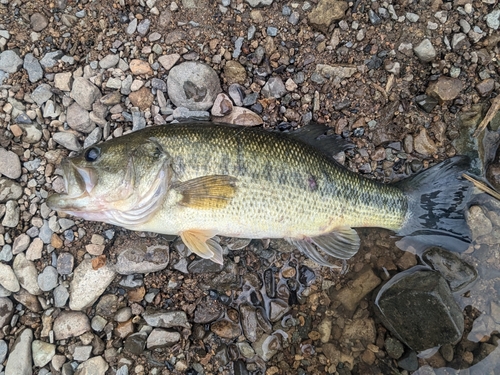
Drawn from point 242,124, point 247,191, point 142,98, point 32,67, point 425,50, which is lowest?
point 247,191

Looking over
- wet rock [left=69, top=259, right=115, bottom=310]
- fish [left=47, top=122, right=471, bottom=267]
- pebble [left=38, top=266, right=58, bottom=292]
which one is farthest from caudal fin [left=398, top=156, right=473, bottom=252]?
pebble [left=38, top=266, right=58, bottom=292]

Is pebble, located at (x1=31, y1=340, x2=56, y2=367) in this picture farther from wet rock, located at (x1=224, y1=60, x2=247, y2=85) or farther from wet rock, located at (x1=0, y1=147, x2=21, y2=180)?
wet rock, located at (x1=224, y1=60, x2=247, y2=85)

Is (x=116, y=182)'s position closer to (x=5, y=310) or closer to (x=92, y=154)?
(x=92, y=154)

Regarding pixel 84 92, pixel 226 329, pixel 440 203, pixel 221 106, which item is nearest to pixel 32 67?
pixel 84 92

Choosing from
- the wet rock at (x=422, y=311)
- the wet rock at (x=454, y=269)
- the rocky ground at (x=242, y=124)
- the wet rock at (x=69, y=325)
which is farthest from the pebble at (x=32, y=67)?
the wet rock at (x=454, y=269)

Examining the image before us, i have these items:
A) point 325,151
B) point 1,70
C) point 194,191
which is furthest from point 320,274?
point 1,70

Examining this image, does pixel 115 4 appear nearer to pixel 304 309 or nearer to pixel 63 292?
pixel 63 292
